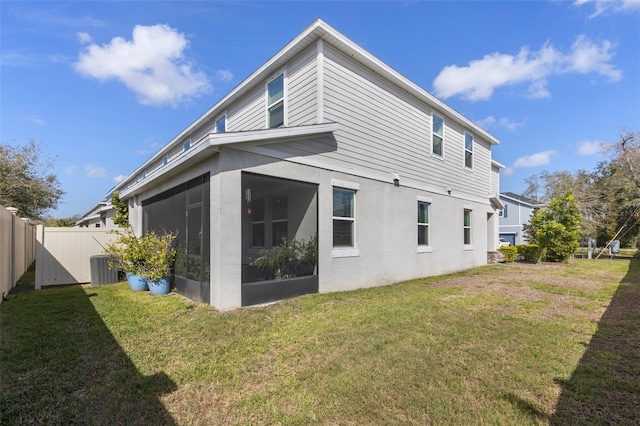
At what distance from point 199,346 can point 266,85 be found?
760cm

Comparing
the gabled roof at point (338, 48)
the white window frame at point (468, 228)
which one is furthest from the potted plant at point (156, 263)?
the white window frame at point (468, 228)

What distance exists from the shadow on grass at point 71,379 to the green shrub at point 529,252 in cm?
1867

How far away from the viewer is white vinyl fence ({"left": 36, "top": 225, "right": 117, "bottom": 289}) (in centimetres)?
915


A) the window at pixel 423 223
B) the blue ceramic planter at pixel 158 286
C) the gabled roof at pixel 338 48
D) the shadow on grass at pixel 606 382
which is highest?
the gabled roof at pixel 338 48

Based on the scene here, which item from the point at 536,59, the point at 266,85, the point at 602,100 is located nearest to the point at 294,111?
the point at 266,85

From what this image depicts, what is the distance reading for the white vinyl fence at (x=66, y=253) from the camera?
9148 millimetres

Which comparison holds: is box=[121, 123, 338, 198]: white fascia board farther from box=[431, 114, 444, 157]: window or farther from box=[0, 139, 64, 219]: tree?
box=[0, 139, 64, 219]: tree

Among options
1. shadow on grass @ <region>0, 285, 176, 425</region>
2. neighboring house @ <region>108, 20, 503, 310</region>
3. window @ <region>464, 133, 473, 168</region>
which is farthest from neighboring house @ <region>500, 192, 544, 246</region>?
shadow on grass @ <region>0, 285, 176, 425</region>

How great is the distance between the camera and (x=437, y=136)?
39.6ft

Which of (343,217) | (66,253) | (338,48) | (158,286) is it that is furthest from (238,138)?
(66,253)

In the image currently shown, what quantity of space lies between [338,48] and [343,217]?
171 inches

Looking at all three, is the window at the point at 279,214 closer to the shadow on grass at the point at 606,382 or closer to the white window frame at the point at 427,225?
the white window frame at the point at 427,225

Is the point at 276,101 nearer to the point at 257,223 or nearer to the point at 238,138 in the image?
the point at 238,138

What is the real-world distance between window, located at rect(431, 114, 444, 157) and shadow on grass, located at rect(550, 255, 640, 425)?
7.86 m
